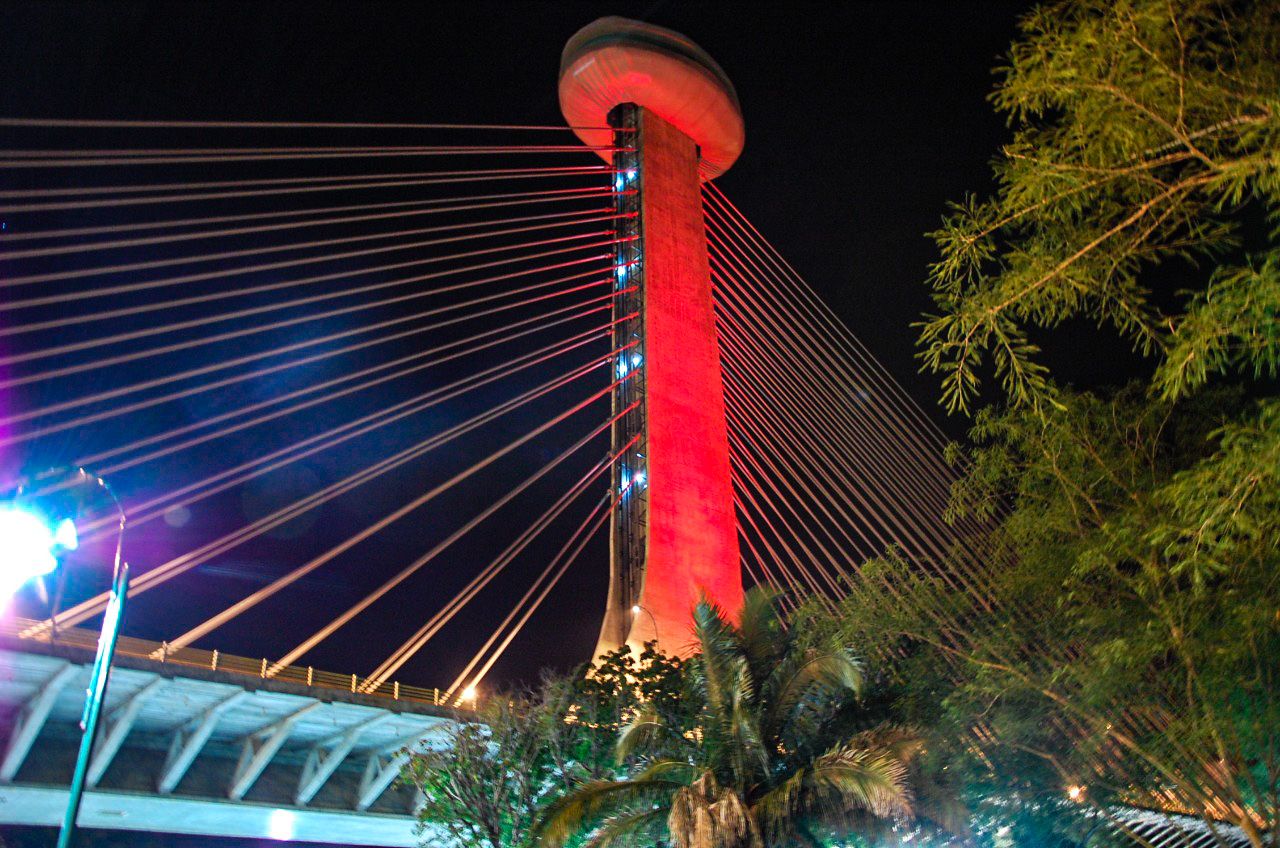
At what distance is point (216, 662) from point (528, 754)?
23.0 feet

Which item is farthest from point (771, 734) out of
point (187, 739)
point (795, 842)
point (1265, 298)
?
point (187, 739)

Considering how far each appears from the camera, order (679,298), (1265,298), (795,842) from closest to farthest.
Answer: (1265,298), (795,842), (679,298)

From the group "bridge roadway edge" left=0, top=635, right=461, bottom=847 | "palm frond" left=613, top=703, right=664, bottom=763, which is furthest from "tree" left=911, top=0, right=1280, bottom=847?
"bridge roadway edge" left=0, top=635, right=461, bottom=847

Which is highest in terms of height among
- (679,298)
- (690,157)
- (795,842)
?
(690,157)

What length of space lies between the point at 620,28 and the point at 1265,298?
947 inches

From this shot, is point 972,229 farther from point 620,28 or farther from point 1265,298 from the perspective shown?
point 620,28

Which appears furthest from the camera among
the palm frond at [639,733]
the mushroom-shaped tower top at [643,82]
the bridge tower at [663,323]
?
the mushroom-shaped tower top at [643,82]

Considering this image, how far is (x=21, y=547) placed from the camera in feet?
26.1

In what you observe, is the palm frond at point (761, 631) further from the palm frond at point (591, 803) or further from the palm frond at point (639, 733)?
the palm frond at point (591, 803)

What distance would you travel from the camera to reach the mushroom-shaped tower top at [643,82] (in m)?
28.6

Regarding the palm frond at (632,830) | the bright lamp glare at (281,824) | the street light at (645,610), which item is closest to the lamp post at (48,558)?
the palm frond at (632,830)

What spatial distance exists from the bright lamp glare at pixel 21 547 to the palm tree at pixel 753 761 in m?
5.91

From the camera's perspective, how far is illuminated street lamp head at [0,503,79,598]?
7.95m

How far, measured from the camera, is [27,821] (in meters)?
19.6
